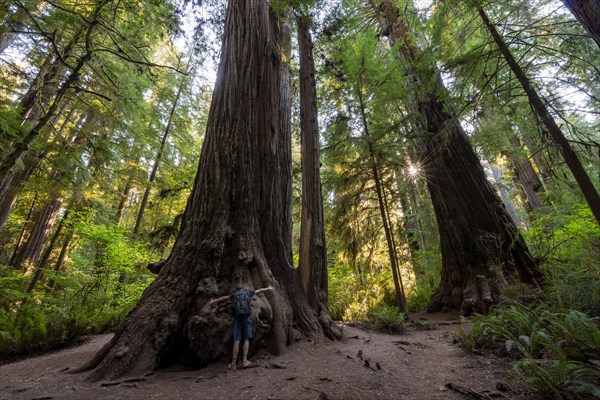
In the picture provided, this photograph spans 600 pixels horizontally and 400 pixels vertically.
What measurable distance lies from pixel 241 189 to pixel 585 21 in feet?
15.0

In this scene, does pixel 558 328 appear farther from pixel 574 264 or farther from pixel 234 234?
pixel 234 234

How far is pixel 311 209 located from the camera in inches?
216

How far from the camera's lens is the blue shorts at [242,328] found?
3.20 m

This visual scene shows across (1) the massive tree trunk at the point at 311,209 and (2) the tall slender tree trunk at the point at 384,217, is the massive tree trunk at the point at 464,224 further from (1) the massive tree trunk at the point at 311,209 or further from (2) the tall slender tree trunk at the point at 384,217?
(1) the massive tree trunk at the point at 311,209

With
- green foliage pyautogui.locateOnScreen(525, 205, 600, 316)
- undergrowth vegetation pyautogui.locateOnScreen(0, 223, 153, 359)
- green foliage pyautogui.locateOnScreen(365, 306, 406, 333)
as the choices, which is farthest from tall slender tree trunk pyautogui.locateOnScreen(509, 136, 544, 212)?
undergrowth vegetation pyautogui.locateOnScreen(0, 223, 153, 359)

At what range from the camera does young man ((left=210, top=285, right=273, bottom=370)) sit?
3.13 metres


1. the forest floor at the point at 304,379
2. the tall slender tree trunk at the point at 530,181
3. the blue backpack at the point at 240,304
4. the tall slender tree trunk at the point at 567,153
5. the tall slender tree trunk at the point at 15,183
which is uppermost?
the tall slender tree trunk at the point at 530,181

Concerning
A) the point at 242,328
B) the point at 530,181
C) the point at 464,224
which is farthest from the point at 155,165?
the point at 530,181

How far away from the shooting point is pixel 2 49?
786cm

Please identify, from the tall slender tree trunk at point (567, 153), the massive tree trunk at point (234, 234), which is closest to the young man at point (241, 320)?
the massive tree trunk at point (234, 234)

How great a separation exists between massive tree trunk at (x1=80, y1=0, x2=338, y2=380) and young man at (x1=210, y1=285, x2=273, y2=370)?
129 millimetres

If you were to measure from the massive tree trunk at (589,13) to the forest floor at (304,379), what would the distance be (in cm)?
351

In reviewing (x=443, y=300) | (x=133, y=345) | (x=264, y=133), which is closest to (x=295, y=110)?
(x=264, y=133)

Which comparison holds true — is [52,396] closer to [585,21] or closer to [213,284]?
[213,284]
